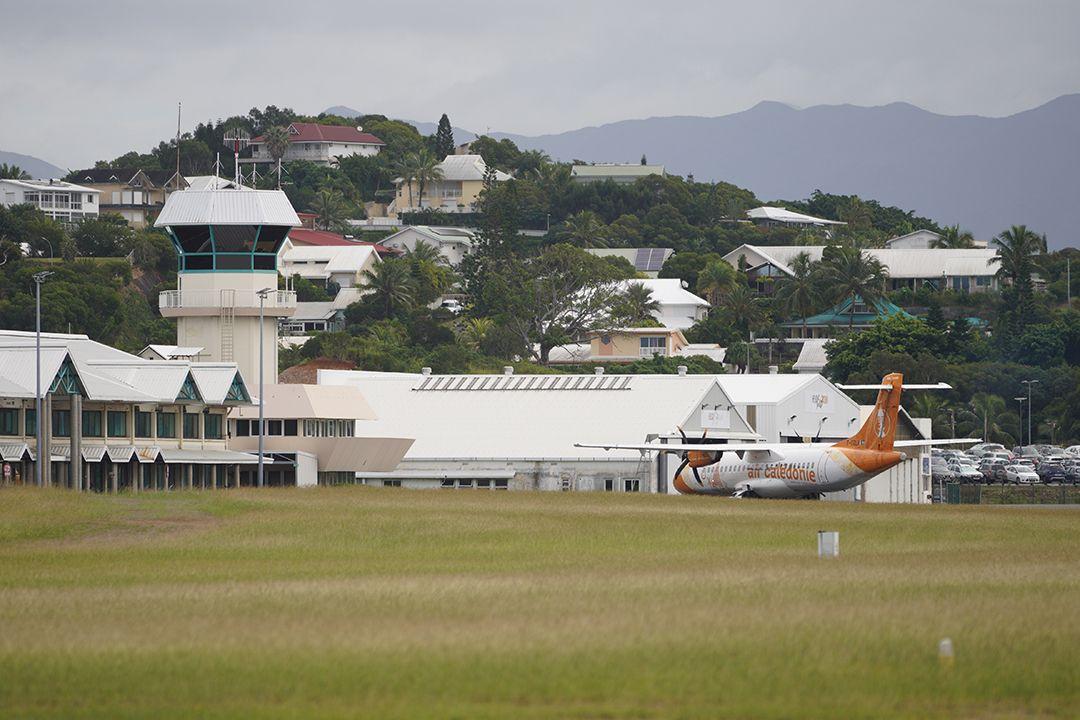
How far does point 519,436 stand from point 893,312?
94.8m

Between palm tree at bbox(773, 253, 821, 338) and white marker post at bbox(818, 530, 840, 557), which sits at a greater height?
palm tree at bbox(773, 253, 821, 338)

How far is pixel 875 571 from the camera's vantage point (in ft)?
117

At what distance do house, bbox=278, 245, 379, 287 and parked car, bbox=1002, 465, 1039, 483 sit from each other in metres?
98.2

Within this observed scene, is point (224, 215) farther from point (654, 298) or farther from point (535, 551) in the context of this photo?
point (654, 298)

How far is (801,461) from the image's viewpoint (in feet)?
219

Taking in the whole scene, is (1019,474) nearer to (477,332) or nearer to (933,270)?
(477,332)

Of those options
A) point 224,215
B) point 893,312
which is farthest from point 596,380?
point 893,312

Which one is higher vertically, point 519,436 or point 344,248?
point 344,248

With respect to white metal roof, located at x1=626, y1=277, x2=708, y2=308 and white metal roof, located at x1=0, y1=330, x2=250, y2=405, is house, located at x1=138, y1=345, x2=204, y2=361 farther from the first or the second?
white metal roof, located at x1=626, y1=277, x2=708, y2=308

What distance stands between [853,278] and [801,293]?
5252 millimetres

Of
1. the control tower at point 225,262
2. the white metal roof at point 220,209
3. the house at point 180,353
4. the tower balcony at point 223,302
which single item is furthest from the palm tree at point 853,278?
the white metal roof at point 220,209

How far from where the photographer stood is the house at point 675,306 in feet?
600

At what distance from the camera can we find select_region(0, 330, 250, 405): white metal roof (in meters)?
66.6

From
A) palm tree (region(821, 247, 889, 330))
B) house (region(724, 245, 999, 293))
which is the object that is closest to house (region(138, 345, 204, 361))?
palm tree (region(821, 247, 889, 330))
